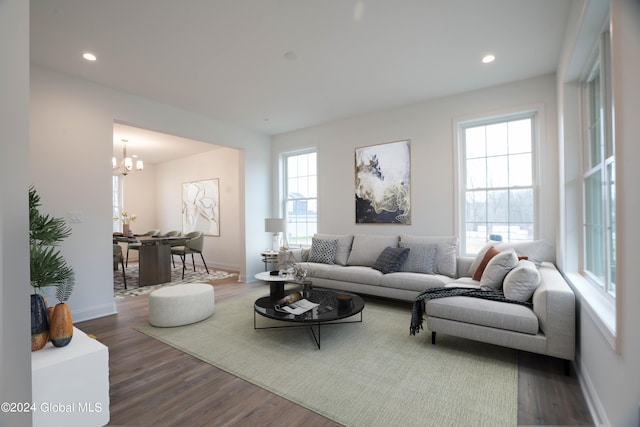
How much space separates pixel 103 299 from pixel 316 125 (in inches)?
165

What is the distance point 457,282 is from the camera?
341cm

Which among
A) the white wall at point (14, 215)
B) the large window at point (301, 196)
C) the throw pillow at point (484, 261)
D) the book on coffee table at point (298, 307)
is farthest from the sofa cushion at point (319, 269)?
the white wall at point (14, 215)

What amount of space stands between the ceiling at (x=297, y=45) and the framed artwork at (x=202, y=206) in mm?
3326

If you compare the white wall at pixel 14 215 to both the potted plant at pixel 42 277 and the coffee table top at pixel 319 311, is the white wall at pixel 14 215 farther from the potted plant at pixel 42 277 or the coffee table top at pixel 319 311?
the coffee table top at pixel 319 311

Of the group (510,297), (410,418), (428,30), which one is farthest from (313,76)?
(410,418)

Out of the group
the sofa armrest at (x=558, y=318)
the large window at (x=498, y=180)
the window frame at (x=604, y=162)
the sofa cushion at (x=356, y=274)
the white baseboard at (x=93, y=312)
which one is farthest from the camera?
the sofa cushion at (x=356, y=274)

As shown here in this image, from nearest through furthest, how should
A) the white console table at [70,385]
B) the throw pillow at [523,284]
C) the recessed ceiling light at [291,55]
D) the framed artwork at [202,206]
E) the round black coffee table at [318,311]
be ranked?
the white console table at [70,385]
the throw pillow at [523,284]
the round black coffee table at [318,311]
the recessed ceiling light at [291,55]
the framed artwork at [202,206]

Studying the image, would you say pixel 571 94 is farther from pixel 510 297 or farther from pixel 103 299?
pixel 103 299

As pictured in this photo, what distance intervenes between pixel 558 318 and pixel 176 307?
3.48m

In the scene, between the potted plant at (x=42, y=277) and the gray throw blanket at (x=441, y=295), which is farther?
the gray throw blanket at (x=441, y=295)

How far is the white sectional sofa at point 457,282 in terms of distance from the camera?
2.28 m

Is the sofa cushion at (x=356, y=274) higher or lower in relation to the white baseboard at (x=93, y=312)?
higher

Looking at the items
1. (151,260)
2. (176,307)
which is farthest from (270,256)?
(176,307)

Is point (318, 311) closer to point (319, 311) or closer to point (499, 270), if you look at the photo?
point (319, 311)
